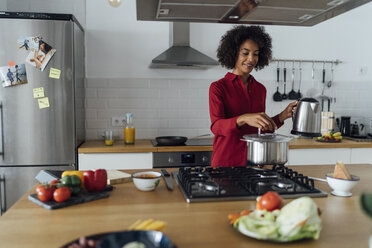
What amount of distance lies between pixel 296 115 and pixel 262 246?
93 cm

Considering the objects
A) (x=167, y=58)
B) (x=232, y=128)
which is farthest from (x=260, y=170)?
(x=167, y=58)

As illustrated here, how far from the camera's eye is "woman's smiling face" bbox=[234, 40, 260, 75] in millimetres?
2338

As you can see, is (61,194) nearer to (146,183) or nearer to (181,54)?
(146,183)

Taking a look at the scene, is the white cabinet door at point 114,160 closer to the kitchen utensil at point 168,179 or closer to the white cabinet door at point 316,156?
the kitchen utensil at point 168,179

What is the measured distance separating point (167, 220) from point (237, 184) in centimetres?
51

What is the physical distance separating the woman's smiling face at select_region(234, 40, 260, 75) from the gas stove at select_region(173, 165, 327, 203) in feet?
2.70

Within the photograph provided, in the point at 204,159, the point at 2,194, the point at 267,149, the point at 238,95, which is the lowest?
the point at 2,194

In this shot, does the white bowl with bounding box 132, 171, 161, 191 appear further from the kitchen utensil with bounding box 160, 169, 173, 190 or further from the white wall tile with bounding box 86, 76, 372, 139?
the white wall tile with bounding box 86, 76, 372, 139

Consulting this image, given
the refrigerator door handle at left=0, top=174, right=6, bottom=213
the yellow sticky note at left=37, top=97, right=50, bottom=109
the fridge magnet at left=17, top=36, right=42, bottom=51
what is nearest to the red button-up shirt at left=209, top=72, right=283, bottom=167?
the yellow sticky note at left=37, top=97, right=50, bottom=109

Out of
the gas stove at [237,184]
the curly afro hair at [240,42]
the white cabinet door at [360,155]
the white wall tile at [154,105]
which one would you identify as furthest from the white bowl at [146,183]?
the white cabinet door at [360,155]

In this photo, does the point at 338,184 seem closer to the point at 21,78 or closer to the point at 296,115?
the point at 296,115

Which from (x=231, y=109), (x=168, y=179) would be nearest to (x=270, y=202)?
(x=168, y=179)

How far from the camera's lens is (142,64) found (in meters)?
3.66

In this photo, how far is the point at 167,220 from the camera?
Answer: 1.18 meters
